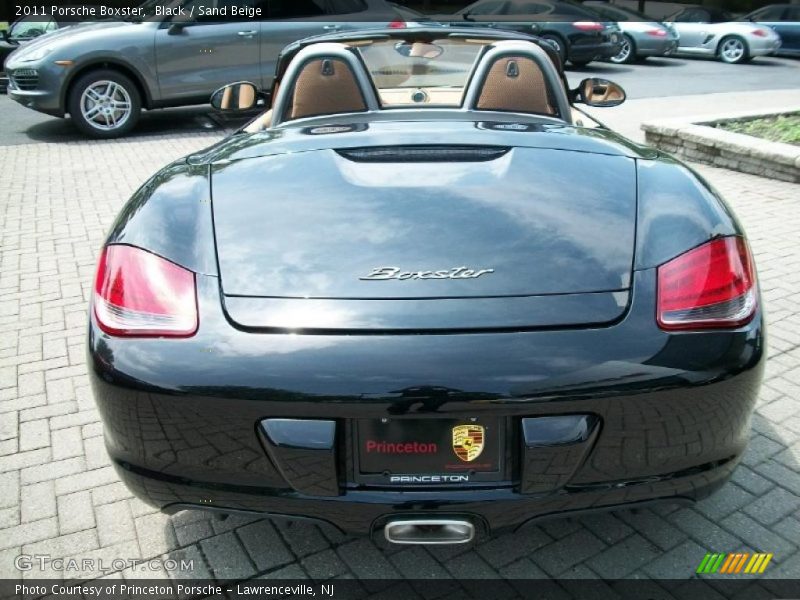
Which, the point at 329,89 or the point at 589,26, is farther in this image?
the point at 589,26

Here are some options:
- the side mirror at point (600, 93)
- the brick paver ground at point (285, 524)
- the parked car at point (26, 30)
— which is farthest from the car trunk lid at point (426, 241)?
the parked car at point (26, 30)

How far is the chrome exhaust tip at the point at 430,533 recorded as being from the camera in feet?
5.95

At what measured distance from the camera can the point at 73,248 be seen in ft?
17.2

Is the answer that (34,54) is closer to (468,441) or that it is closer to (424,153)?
(424,153)

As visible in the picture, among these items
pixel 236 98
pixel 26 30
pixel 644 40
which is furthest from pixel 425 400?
pixel 644 40

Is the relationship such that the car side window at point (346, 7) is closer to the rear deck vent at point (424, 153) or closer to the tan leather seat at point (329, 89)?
the tan leather seat at point (329, 89)

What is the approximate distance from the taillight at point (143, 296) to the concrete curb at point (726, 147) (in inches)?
247

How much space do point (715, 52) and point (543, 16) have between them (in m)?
4.94

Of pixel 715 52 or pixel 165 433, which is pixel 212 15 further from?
pixel 715 52

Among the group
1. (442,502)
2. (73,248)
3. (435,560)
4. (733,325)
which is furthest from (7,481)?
(73,248)

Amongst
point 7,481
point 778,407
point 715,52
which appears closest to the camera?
point 7,481

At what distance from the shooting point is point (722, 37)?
1753 cm

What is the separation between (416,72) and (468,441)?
321 cm

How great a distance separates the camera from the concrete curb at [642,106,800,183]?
22.1ft
